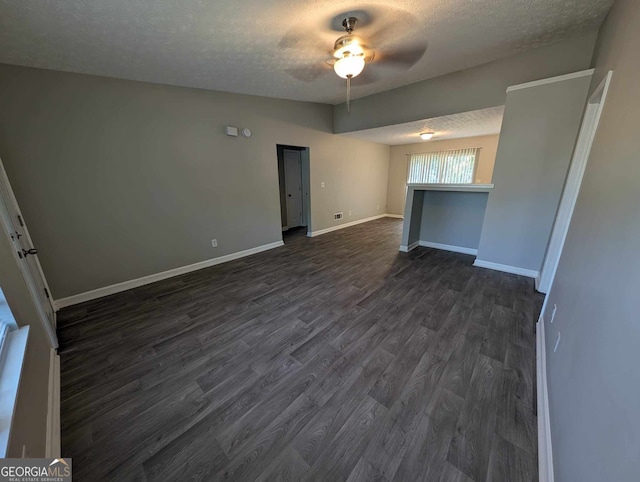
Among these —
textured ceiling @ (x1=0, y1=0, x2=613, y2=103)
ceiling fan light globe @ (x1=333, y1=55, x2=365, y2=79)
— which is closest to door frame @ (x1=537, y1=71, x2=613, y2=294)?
textured ceiling @ (x1=0, y1=0, x2=613, y2=103)

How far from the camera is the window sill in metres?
0.82

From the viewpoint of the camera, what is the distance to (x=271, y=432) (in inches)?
53.1

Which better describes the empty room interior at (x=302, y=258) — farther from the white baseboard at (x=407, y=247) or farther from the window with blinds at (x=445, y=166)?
the window with blinds at (x=445, y=166)

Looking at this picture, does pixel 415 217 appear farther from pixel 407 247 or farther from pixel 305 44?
→ pixel 305 44

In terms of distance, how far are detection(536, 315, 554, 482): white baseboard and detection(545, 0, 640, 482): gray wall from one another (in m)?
0.06

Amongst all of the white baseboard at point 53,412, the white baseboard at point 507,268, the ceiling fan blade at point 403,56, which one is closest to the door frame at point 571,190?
the white baseboard at point 507,268

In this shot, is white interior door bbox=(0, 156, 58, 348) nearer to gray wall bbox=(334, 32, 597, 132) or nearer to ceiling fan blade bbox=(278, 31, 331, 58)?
ceiling fan blade bbox=(278, 31, 331, 58)

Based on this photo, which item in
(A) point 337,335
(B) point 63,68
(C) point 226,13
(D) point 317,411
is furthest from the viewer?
(B) point 63,68

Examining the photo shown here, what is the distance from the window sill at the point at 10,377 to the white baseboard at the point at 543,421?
2.16 metres

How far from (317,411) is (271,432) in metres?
0.29

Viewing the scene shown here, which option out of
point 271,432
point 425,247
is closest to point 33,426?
point 271,432

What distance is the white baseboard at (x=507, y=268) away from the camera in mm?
3186

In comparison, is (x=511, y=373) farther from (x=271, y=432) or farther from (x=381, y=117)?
(x=381, y=117)

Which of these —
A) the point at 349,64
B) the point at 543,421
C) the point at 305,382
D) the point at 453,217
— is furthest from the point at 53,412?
the point at 453,217
